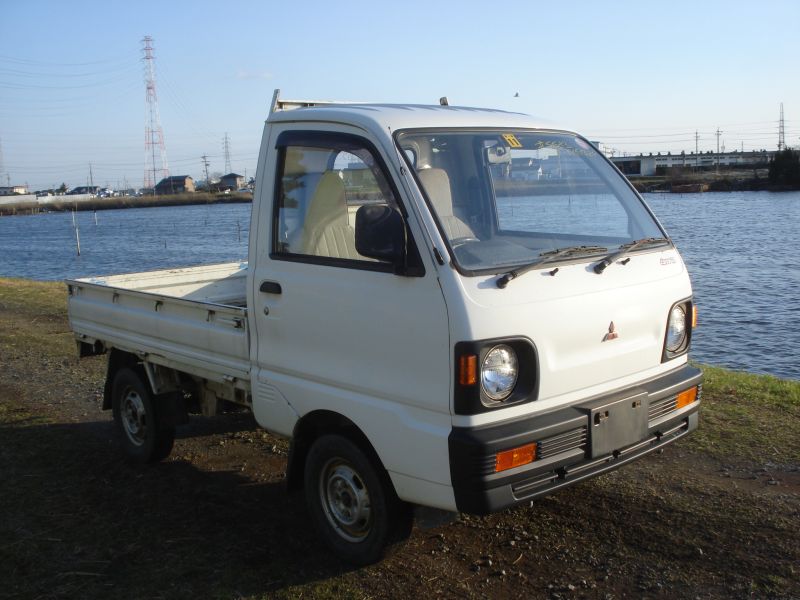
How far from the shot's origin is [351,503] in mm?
4418

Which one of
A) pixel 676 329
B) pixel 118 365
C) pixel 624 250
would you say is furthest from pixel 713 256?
pixel 624 250

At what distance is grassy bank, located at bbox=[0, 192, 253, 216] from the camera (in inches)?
4857

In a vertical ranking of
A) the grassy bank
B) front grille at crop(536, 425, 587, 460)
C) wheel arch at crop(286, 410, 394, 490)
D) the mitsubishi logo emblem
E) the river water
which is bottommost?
the river water

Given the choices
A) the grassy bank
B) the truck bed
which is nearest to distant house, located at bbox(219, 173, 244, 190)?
the grassy bank

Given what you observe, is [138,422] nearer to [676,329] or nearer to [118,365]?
[118,365]

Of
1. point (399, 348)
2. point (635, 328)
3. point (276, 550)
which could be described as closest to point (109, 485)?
point (276, 550)

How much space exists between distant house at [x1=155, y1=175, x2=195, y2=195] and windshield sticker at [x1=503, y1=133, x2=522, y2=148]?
140 metres

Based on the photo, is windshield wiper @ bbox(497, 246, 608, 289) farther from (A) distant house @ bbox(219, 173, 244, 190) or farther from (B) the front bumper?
(A) distant house @ bbox(219, 173, 244, 190)

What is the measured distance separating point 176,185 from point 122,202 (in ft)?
33.0

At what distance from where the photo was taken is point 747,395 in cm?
747

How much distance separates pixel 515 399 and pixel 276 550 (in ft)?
6.25

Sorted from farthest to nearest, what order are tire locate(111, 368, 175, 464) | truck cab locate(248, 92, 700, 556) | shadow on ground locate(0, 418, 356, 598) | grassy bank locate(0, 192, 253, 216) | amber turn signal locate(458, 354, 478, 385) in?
grassy bank locate(0, 192, 253, 216), tire locate(111, 368, 175, 464), shadow on ground locate(0, 418, 356, 598), truck cab locate(248, 92, 700, 556), amber turn signal locate(458, 354, 478, 385)

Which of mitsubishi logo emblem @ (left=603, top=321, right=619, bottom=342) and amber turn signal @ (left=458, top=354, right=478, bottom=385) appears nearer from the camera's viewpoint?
amber turn signal @ (left=458, top=354, right=478, bottom=385)

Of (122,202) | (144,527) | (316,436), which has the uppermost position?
(122,202)
